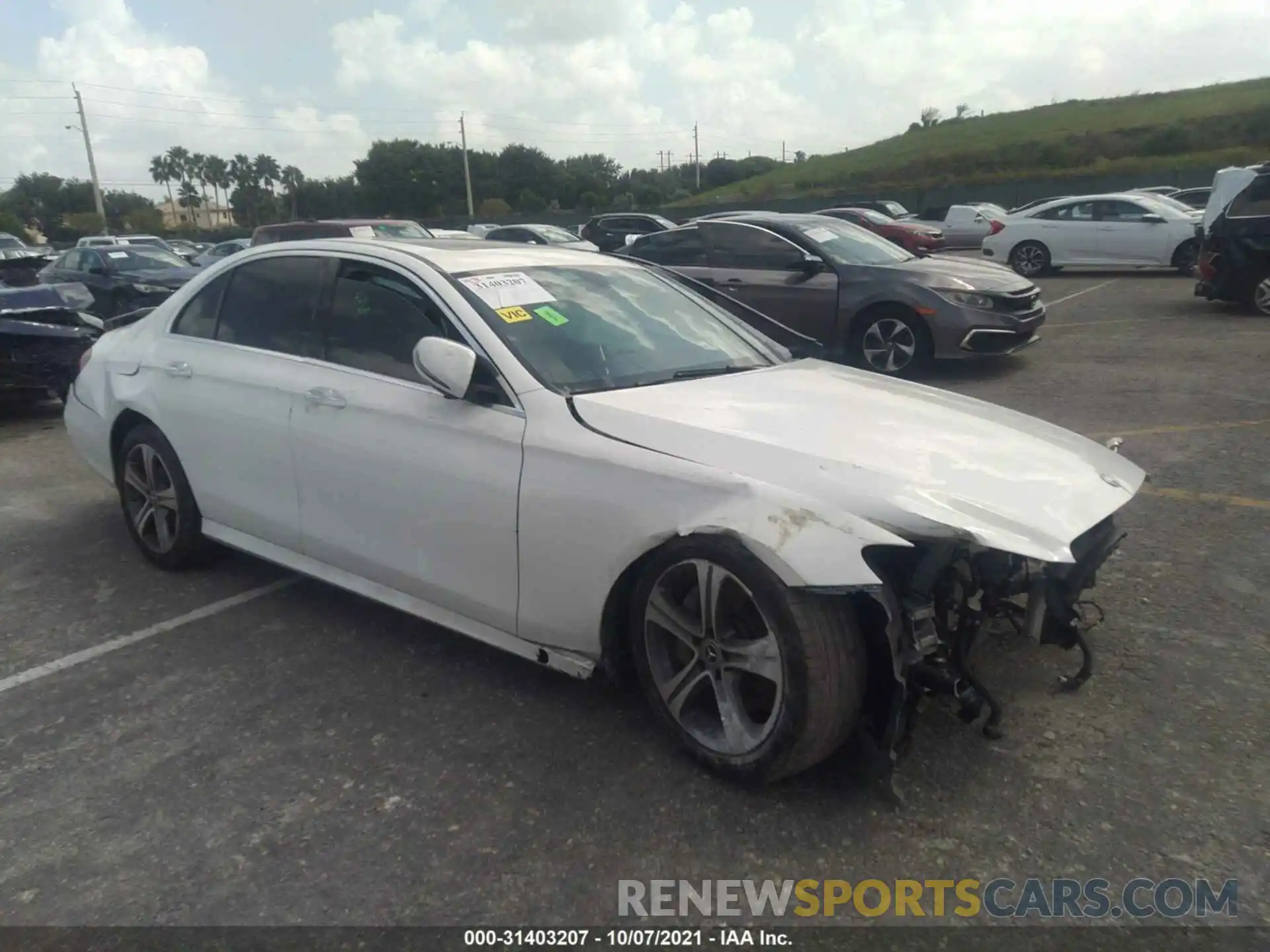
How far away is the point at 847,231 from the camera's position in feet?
33.4

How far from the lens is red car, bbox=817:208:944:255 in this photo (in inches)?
944

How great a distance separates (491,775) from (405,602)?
86cm

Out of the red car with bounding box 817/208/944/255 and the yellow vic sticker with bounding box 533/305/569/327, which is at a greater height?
Answer: the yellow vic sticker with bounding box 533/305/569/327

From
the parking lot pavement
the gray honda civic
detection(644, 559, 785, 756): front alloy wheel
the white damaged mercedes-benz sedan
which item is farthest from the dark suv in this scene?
detection(644, 559, 785, 756): front alloy wheel

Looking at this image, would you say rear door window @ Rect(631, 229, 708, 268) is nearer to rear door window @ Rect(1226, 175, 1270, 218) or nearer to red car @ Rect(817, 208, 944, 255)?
rear door window @ Rect(1226, 175, 1270, 218)

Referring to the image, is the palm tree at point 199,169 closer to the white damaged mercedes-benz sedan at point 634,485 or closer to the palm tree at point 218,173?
the palm tree at point 218,173

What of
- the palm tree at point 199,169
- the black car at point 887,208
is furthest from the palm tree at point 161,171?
the black car at point 887,208

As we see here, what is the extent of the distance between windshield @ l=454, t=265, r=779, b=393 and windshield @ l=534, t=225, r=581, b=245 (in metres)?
17.4

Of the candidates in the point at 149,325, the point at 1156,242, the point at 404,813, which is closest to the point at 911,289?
the point at 149,325

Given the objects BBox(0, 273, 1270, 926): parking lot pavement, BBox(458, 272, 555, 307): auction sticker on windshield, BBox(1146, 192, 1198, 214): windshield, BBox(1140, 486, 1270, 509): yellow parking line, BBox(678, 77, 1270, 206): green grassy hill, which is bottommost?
BBox(1140, 486, 1270, 509): yellow parking line

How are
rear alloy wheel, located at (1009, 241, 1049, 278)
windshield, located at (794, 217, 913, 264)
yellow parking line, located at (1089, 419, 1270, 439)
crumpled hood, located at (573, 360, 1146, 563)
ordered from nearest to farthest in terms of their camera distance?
crumpled hood, located at (573, 360, 1146, 563)
yellow parking line, located at (1089, 419, 1270, 439)
windshield, located at (794, 217, 913, 264)
rear alloy wheel, located at (1009, 241, 1049, 278)

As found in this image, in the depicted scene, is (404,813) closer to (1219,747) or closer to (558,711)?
(558,711)

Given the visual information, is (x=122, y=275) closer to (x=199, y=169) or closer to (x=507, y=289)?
(x=507, y=289)

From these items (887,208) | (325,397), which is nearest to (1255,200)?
(325,397)
